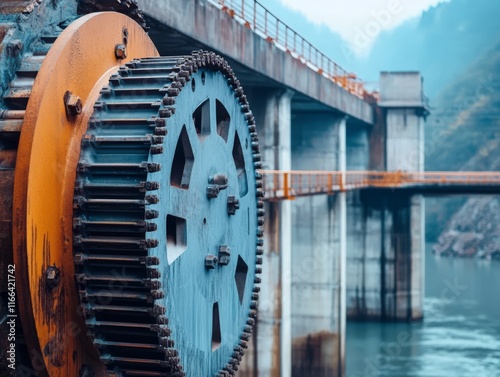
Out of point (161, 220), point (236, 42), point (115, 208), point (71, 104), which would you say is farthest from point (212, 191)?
point (236, 42)

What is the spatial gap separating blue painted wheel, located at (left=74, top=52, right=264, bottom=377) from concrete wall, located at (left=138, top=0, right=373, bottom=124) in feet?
21.8

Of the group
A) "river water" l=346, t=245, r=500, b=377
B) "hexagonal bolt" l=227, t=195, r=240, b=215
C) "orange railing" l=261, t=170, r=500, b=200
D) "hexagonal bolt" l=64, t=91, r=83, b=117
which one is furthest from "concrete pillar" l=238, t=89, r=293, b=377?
"hexagonal bolt" l=64, t=91, r=83, b=117

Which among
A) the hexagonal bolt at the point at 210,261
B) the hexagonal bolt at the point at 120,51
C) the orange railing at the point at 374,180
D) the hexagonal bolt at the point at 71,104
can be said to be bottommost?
the hexagonal bolt at the point at 210,261

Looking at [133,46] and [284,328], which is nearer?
[133,46]

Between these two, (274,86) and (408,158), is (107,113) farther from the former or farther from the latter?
(408,158)

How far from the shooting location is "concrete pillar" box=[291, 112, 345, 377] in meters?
32.8

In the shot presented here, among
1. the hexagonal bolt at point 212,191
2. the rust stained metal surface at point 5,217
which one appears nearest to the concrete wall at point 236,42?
the hexagonal bolt at point 212,191

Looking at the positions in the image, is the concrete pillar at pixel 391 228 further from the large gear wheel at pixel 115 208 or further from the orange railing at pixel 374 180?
the large gear wheel at pixel 115 208

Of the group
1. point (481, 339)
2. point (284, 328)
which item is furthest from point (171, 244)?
point (481, 339)

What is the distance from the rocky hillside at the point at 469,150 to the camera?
80.9 m

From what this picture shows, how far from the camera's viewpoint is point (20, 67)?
614 centimetres

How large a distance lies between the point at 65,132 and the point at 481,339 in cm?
3558

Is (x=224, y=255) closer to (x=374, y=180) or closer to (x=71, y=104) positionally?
(x=71, y=104)

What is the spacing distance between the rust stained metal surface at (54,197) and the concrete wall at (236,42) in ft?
23.8
